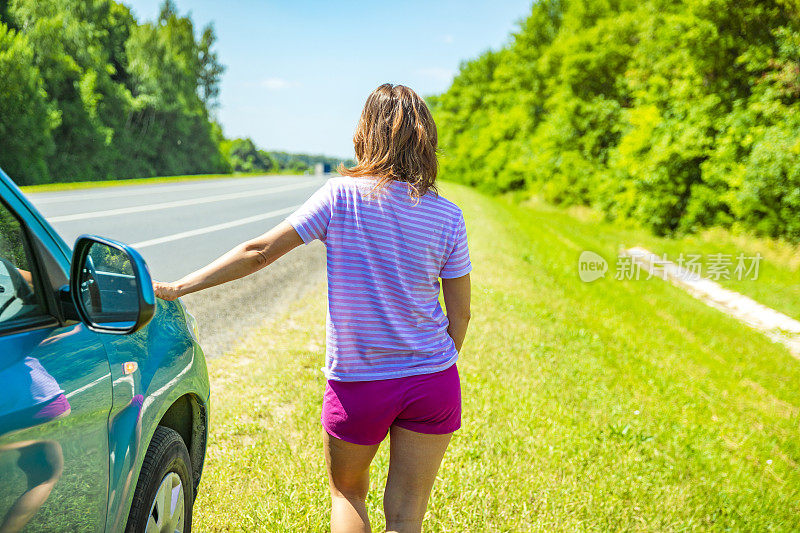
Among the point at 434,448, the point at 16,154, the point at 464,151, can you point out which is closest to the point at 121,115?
the point at 16,154

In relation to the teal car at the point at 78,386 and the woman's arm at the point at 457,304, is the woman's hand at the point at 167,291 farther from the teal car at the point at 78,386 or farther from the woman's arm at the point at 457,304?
the woman's arm at the point at 457,304

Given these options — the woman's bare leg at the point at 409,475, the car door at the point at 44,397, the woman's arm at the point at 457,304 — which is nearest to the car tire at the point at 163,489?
the car door at the point at 44,397

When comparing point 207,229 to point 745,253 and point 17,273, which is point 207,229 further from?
point 745,253

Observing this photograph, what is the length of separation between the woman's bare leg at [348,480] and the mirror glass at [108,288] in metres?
0.81

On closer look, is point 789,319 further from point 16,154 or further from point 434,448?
point 16,154

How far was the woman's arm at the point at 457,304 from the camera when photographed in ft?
7.02

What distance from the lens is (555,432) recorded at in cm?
464

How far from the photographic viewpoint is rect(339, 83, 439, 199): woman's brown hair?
77.7 inches

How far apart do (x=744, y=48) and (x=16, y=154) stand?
90.5 feet

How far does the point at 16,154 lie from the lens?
24.6 metres

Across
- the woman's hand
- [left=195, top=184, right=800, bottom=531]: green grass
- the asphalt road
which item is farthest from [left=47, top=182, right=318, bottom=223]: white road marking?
the woman's hand
